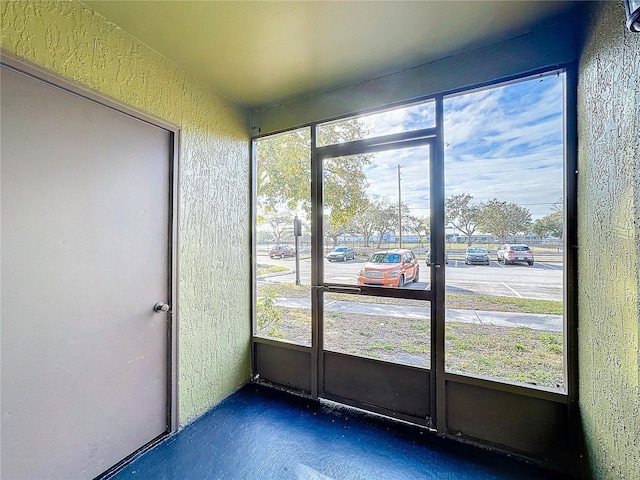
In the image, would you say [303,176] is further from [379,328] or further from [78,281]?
[78,281]

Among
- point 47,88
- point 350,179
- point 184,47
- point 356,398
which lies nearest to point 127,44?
point 184,47

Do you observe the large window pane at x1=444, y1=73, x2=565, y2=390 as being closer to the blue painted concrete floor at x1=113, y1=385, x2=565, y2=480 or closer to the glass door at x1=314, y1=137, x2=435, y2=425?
the glass door at x1=314, y1=137, x2=435, y2=425

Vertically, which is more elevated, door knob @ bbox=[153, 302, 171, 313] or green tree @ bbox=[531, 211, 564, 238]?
green tree @ bbox=[531, 211, 564, 238]

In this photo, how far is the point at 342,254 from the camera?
238cm

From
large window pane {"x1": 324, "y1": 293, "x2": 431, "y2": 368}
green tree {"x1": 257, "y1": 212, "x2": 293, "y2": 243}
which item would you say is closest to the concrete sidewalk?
large window pane {"x1": 324, "y1": 293, "x2": 431, "y2": 368}

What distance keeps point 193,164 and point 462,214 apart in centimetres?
Result: 196

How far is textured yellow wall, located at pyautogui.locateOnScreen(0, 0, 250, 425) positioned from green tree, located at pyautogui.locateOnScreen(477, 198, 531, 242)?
1.91 m

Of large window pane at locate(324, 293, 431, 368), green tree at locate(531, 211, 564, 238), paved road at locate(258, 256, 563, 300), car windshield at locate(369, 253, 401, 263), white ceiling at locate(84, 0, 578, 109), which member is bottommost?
large window pane at locate(324, 293, 431, 368)

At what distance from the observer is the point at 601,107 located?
4.35 feet

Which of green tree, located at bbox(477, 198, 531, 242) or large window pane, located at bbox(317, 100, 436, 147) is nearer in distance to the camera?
green tree, located at bbox(477, 198, 531, 242)

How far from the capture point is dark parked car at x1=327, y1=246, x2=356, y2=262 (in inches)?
92.1

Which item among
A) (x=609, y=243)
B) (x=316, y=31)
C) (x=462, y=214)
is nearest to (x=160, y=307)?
(x=316, y=31)

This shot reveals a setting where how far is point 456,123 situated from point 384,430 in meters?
2.18

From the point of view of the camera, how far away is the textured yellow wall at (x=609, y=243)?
1.06 metres
